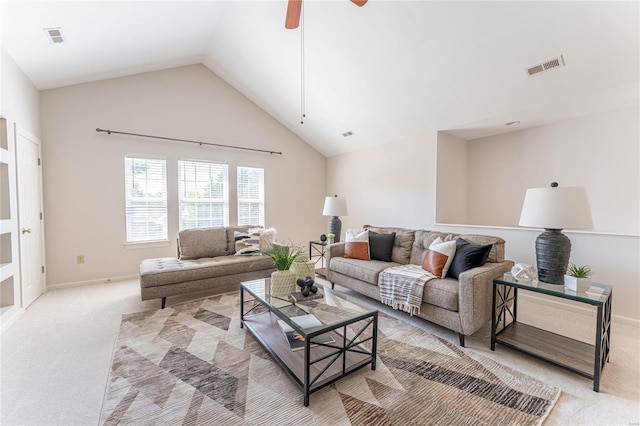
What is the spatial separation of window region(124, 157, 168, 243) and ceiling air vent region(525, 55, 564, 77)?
518cm

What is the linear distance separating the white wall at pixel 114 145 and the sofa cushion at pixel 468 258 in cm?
409

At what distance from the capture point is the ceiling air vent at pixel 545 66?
2640 mm

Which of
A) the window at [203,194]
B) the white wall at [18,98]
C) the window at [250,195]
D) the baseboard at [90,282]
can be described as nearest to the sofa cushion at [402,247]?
the window at [250,195]

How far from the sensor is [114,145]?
163 inches

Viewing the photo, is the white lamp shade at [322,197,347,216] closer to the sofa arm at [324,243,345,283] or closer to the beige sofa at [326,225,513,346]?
the sofa arm at [324,243,345,283]

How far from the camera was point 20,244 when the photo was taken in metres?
3.00

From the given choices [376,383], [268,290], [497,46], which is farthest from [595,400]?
[497,46]

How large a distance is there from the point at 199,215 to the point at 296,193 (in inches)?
80.9

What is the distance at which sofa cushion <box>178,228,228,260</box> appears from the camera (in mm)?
3816

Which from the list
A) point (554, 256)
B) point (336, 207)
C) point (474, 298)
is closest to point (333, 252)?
point (336, 207)

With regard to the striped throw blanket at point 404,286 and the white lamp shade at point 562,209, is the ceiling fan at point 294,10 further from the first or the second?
the striped throw blanket at point 404,286

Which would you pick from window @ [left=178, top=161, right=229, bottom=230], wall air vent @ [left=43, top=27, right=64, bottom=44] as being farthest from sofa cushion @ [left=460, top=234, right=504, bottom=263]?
wall air vent @ [left=43, top=27, right=64, bottom=44]

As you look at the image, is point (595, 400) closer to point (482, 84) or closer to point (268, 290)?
point (268, 290)

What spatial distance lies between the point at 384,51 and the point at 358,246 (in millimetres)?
2446
